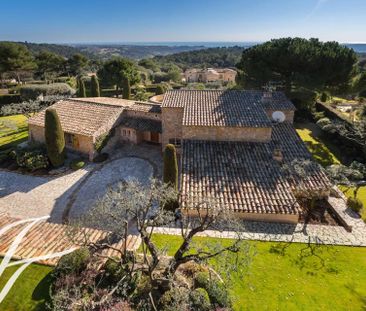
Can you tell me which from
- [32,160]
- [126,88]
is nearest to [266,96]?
[32,160]

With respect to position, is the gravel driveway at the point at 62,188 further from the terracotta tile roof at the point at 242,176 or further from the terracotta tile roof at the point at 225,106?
the terracotta tile roof at the point at 225,106

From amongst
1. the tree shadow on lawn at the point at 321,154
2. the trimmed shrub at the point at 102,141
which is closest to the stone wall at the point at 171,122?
the trimmed shrub at the point at 102,141

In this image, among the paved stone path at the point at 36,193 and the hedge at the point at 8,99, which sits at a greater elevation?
the paved stone path at the point at 36,193

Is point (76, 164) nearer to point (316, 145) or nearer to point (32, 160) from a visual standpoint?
point (32, 160)

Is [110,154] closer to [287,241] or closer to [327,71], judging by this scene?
[287,241]

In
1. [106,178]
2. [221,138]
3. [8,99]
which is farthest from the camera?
[8,99]

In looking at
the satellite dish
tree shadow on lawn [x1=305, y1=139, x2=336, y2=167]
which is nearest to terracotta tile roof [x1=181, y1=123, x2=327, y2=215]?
the satellite dish
